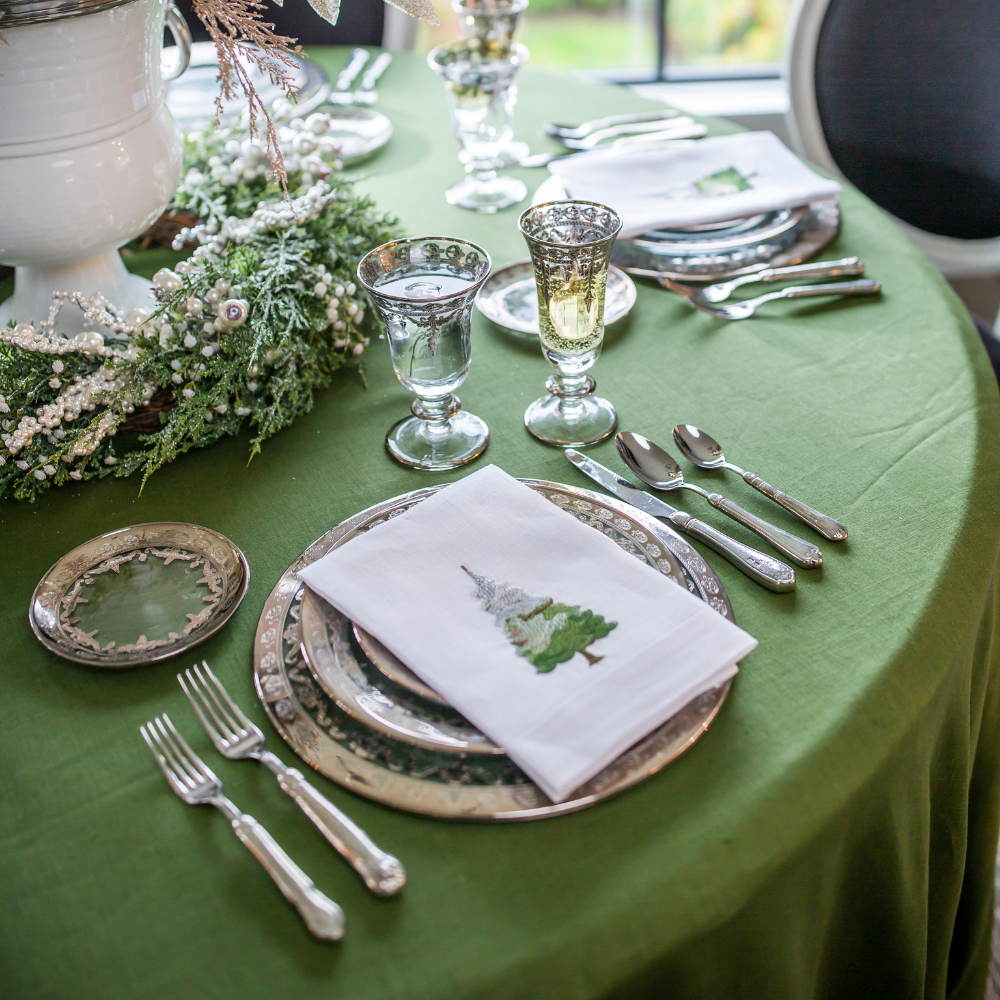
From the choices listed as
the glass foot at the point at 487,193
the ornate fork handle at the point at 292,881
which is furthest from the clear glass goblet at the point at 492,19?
the ornate fork handle at the point at 292,881

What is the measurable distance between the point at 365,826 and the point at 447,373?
423 millimetres

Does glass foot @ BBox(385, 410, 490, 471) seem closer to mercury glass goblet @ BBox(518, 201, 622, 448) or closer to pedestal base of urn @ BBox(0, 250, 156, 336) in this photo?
mercury glass goblet @ BBox(518, 201, 622, 448)

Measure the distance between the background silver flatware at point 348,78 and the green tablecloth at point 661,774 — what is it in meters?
0.83

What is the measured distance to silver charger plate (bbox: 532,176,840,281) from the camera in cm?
108

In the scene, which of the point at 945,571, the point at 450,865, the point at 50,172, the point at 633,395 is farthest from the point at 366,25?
the point at 450,865

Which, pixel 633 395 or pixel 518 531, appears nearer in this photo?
pixel 518 531

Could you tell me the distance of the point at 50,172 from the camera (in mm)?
835

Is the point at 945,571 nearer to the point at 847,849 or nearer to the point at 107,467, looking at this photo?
the point at 847,849

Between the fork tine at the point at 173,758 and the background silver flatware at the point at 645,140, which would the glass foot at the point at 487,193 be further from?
the fork tine at the point at 173,758

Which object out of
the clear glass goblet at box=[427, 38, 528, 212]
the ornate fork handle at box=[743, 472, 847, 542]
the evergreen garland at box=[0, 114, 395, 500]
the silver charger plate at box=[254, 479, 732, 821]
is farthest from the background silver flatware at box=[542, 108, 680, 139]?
the silver charger plate at box=[254, 479, 732, 821]

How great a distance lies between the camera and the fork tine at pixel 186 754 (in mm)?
560

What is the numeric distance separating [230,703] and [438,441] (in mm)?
347

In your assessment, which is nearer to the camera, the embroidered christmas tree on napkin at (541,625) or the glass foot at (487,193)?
the embroidered christmas tree on napkin at (541,625)

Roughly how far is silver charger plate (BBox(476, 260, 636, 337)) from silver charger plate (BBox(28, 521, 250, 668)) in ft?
1.43
